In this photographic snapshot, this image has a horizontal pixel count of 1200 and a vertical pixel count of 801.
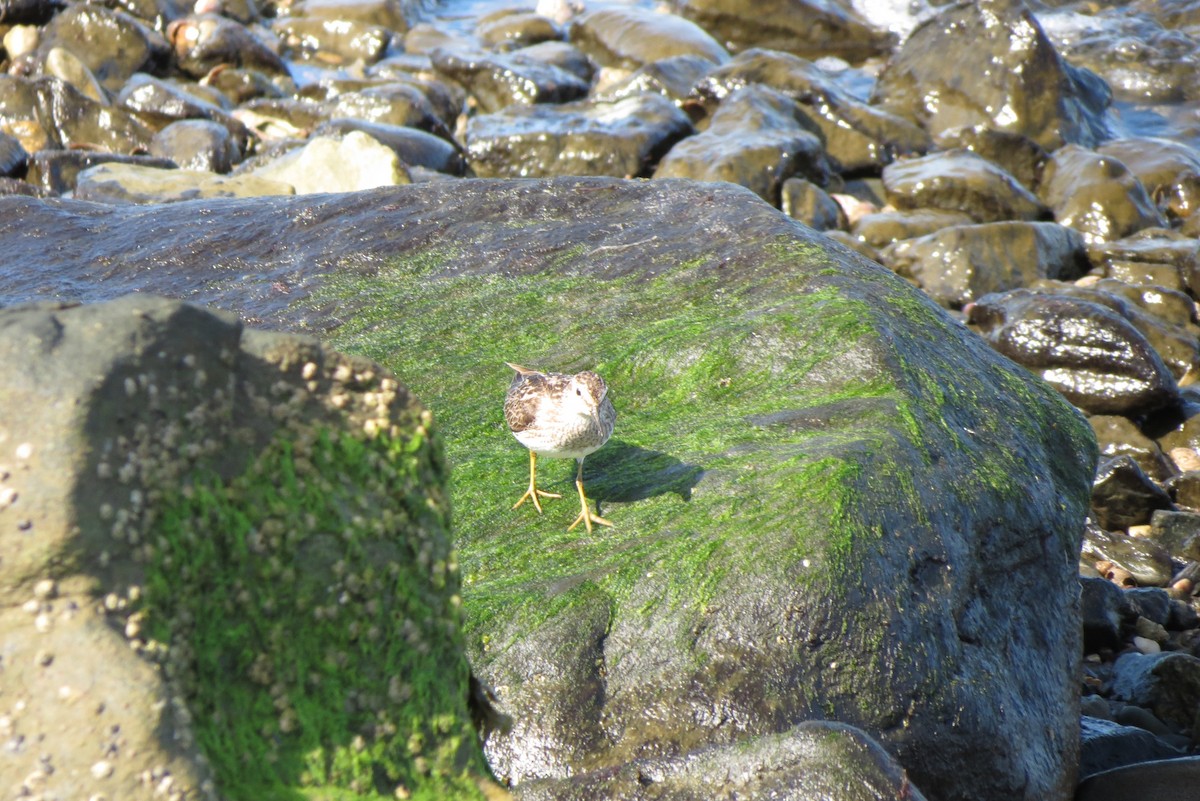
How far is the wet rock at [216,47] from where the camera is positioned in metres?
17.7

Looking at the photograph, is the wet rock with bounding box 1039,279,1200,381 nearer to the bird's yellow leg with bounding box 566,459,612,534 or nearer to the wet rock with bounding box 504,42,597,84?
the bird's yellow leg with bounding box 566,459,612,534

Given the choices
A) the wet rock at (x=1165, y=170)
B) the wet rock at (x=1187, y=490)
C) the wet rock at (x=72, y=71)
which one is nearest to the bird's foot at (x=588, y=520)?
the wet rock at (x=1187, y=490)

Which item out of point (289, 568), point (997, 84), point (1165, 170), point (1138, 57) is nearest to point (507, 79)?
point (997, 84)

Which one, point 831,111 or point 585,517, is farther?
point 831,111

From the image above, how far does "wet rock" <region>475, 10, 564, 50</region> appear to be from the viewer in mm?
21141

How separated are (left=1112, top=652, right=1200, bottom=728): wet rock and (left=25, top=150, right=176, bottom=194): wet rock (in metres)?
10.0

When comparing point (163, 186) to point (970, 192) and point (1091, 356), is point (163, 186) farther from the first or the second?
point (970, 192)

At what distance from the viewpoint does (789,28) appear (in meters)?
→ 21.7

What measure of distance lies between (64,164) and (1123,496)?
10179 mm

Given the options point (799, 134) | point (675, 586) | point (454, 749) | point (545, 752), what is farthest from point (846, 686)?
point (799, 134)

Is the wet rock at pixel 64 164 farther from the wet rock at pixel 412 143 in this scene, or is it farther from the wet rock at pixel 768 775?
the wet rock at pixel 768 775

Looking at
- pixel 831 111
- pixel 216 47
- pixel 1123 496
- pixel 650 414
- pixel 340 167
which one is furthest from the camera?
pixel 216 47

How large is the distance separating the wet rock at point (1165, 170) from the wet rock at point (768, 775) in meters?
12.8

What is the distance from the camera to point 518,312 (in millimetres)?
6160
